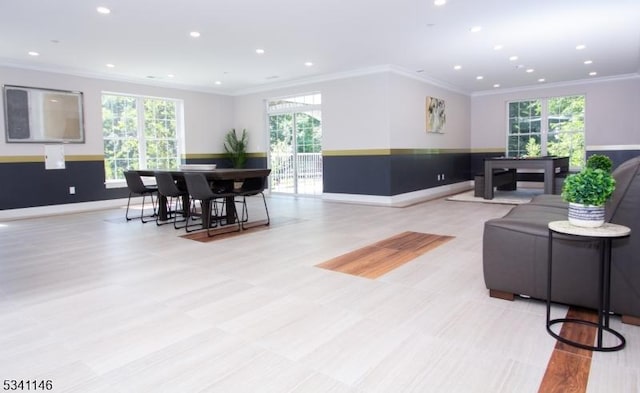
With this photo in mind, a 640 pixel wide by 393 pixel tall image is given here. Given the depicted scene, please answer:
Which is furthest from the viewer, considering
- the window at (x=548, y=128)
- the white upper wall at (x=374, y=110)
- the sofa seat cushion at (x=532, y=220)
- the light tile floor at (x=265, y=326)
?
the window at (x=548, y=128)

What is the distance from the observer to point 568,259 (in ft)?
7.78

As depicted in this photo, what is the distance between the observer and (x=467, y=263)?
3.54 metres

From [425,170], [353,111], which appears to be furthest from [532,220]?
[425,170]

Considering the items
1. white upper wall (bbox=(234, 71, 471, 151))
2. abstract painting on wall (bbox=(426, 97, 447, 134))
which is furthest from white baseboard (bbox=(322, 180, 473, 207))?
abstract painting on wall (bbox=(426, 97, 447, 134))

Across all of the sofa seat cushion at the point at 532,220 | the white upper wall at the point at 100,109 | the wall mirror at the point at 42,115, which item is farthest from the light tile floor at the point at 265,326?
the white upper wall at the point at 100,109

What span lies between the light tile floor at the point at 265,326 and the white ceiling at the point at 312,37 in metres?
2.61

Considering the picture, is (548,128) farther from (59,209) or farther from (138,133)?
(59,209)

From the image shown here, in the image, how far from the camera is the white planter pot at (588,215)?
2014 millimetres

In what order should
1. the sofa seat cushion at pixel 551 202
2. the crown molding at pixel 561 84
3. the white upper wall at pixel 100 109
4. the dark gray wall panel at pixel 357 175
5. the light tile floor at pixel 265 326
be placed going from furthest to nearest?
the crown molding at pixel 561 84 → the dark gray wall panel at pixel 357 175 → the white upper wall at pixel 100 109 → the sofa seat cushion at pixel 551 202 → the light tile floor at pixel 265 326

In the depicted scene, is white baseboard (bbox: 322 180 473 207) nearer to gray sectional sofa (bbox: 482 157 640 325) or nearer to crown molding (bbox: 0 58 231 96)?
crown molding (bbox: 0 58 231 96)

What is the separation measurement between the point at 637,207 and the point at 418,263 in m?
1.72

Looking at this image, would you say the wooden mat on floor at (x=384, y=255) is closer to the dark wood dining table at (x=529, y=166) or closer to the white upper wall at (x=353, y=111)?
the white upper wall at (x=353, y=111)

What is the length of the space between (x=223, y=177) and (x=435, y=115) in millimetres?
5889

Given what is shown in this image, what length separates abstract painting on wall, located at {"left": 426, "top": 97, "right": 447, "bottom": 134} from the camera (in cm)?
897
